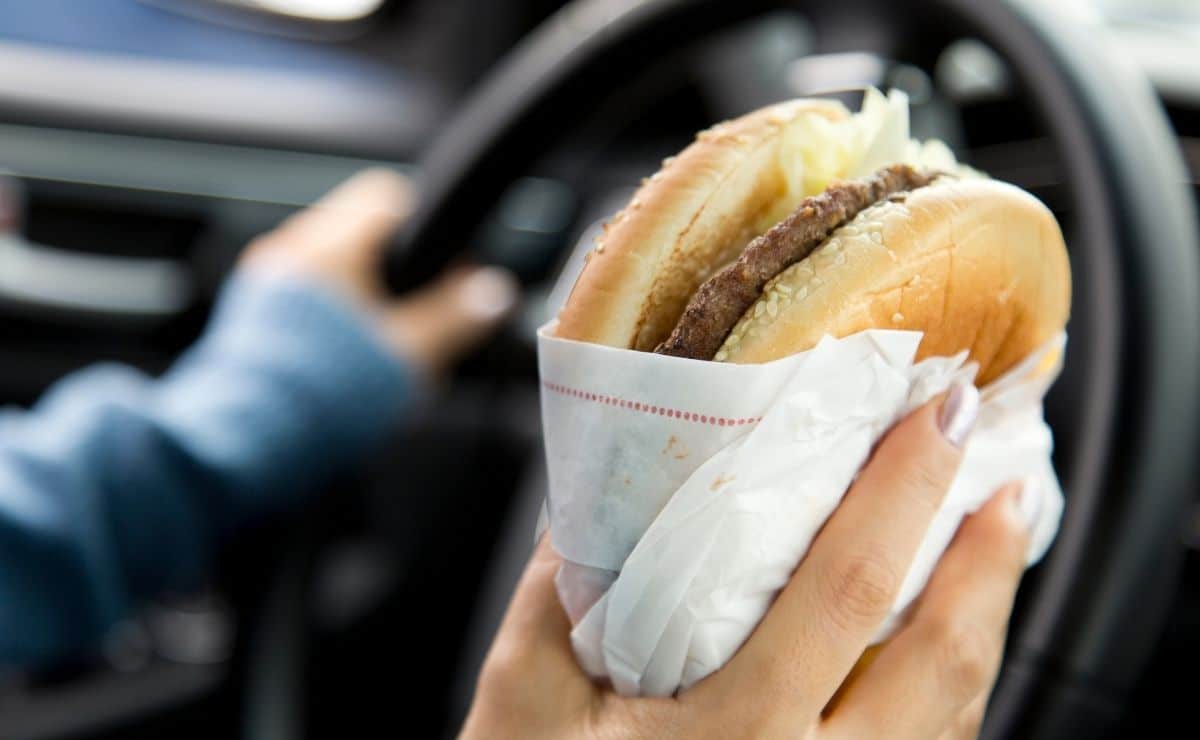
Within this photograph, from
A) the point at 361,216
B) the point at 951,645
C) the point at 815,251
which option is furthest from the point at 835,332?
the point at 361,216

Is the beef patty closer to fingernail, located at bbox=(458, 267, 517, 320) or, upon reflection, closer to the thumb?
the thumb

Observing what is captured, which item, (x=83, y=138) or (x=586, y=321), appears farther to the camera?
(x=83, y=138)

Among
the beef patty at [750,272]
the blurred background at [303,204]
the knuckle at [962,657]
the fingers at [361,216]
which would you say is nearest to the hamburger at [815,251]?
the beef patty at [750,272]

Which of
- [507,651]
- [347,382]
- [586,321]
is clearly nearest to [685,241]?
[586,321]

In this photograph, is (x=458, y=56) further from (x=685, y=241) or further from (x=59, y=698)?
(x=685, y=241)

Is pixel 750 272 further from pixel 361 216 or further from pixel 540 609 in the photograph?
pixel 361 216
